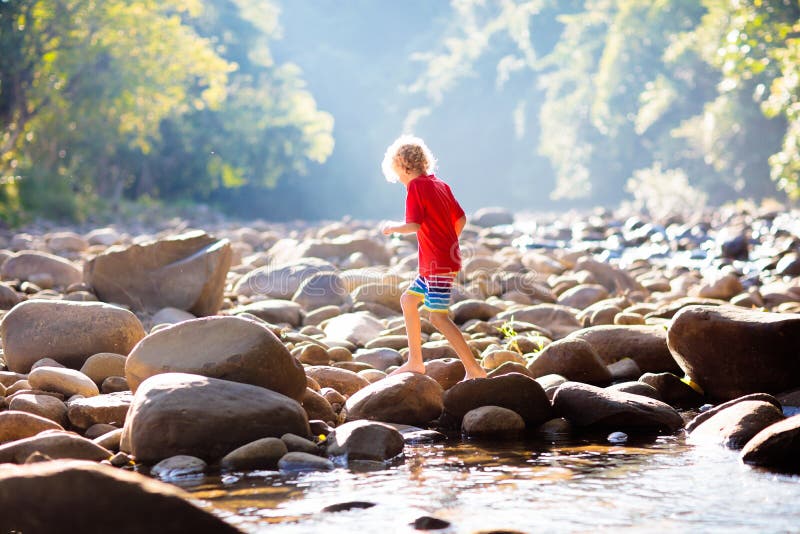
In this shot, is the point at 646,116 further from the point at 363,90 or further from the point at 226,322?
the point at 226,322

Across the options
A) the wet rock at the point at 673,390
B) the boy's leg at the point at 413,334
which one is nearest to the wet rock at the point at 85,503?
the boy's leg at the point at 413,334

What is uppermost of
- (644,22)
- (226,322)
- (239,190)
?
(644,22)

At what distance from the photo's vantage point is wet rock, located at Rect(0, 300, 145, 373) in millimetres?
5695

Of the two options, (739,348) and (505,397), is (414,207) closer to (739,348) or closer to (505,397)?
(505,397)

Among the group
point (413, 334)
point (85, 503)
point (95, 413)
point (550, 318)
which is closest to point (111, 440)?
point (95, 413)

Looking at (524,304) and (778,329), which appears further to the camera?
(524,304)

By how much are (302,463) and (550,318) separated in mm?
3945

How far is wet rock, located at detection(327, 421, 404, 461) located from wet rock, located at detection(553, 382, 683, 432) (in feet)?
3.30

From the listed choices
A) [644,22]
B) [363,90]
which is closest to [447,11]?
[363,90]

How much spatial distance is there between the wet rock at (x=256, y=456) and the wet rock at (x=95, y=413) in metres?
0.79

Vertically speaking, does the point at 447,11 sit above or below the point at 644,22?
above

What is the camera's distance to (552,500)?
358cm

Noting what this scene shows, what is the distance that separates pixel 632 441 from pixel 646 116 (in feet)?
146

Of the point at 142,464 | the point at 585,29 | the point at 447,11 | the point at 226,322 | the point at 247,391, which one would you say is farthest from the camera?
the point at 447,11
